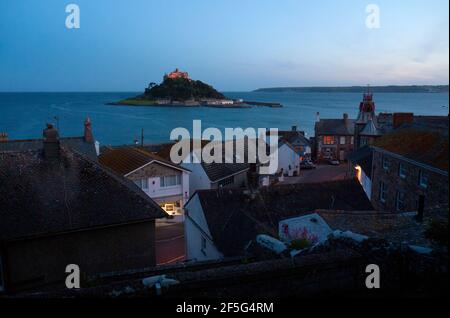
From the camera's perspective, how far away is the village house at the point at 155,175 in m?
31.5

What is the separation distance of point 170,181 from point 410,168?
1911 centimetres

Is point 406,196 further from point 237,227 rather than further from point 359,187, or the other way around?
point 237,227

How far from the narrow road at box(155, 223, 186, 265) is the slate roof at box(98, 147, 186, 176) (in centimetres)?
530

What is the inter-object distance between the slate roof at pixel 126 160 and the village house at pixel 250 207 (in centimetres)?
877

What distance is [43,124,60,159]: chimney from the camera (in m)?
14.9

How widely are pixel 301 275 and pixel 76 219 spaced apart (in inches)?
371

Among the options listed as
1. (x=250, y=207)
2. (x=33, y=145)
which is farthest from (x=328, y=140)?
(x=33, y=145)

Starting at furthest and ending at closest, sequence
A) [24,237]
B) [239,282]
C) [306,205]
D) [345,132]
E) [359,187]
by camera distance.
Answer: [345,132]
[359,187]
[306,205]
[24,237]
[239,282]

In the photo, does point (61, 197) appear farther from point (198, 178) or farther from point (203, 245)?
point (198, 178)

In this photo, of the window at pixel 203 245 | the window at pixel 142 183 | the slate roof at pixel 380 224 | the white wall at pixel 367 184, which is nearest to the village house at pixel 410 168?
the white wall at pixel 367 184

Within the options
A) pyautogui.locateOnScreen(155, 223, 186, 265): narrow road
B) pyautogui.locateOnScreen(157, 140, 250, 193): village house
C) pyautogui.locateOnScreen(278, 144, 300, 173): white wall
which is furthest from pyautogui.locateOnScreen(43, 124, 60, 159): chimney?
pyautogui.locateOnScreen(278, 144, 300, 173): white wall

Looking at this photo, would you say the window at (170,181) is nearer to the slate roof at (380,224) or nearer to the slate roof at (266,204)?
the slate roof at (266,204)
